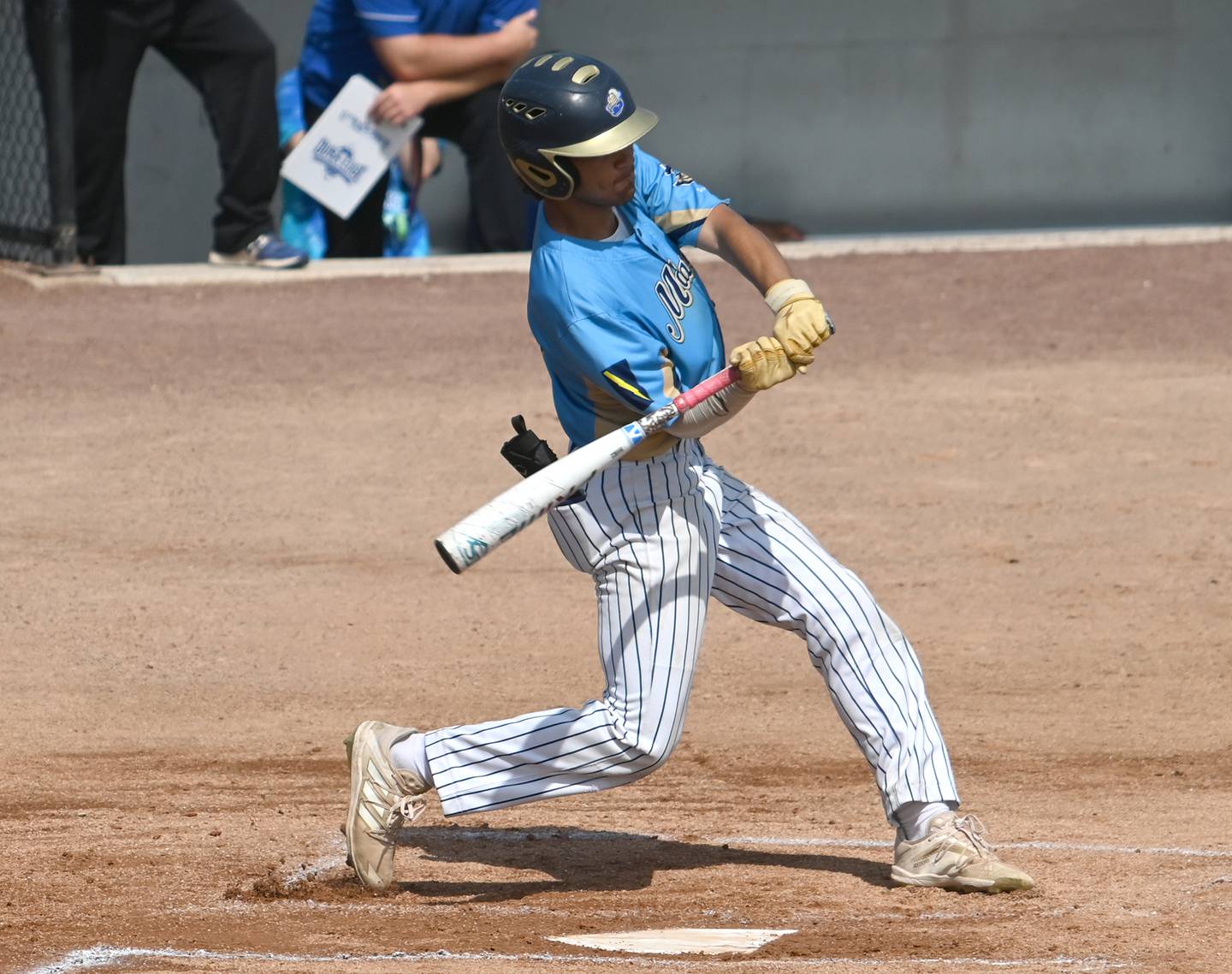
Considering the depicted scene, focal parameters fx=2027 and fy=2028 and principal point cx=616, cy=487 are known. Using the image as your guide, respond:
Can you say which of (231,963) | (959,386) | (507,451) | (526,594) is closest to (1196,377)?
(959,386)

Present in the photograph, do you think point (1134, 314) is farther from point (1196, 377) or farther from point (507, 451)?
point (507, 451)

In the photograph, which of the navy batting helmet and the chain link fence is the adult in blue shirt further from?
the navy batting helmet

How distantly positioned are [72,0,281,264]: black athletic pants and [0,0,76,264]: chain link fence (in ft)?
0.54

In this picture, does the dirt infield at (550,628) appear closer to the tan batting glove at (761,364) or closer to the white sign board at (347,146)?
the white sign board at (347,146)

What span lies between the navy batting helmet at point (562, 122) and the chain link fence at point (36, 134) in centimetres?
576

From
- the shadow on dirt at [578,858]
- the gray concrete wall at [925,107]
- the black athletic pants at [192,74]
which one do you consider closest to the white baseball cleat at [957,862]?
the shadow on dirt at [578,858]

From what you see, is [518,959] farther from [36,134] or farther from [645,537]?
[36,134]

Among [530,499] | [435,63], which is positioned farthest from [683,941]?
[435,63]

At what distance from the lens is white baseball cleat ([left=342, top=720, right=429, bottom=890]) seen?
394cm

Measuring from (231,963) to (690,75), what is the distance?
9449 millimetres

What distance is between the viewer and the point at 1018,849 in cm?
417

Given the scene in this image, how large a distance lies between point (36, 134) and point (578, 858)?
22.7ft

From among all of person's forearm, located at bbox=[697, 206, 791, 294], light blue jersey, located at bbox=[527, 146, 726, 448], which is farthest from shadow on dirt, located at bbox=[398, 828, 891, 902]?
person's forearm, located at bbox=[697, 206, 791, 294]

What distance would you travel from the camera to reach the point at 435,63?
9.32 m
